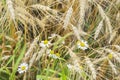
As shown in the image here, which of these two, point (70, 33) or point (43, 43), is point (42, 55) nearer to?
point (43, 43)

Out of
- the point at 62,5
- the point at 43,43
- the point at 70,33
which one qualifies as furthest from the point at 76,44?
the point at 62,5

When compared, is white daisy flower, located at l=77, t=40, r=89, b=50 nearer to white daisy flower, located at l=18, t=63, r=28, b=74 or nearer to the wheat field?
the wheat field

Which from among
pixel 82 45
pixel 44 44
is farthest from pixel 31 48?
pixel 82 45

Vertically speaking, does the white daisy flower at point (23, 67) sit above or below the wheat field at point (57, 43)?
below

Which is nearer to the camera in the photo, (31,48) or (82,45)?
(31,48)

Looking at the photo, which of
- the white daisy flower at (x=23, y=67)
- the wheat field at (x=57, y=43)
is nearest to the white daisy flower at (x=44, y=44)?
the wheat field at (x=57, y=43)

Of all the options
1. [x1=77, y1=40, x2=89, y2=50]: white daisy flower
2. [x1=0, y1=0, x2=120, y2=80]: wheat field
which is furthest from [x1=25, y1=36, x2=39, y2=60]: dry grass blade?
[x1=77, y1=40, x2=89, y2=50]: white daisy flower

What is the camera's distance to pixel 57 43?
134cm

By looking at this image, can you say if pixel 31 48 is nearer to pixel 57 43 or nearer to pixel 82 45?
pixel 57 43

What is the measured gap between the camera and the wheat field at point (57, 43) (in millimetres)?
1294

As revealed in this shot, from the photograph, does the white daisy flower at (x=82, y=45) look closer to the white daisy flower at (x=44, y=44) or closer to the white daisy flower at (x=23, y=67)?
the white daisy flower at (x=44, y=44)

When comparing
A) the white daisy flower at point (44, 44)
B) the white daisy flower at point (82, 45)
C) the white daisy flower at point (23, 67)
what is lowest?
the white daisy flower at point (23, 67)

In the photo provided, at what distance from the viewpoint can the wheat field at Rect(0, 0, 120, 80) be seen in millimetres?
1294

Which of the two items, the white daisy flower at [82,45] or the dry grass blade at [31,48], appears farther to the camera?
the white daisy flower at [82,45]
